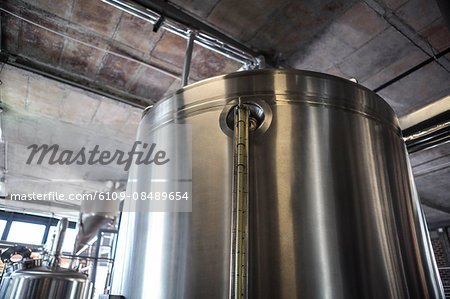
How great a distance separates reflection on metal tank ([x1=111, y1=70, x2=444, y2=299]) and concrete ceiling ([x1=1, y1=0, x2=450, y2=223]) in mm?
1589

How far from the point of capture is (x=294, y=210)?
3.95 ft

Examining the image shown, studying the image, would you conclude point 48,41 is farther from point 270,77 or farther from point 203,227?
point 203,227

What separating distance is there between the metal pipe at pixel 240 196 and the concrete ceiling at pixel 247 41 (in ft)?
6.00

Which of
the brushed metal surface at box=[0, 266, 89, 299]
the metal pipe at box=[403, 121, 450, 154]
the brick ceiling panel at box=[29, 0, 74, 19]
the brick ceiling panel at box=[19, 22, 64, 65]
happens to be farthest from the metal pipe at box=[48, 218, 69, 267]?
the metal pipe at box=[403, 121, 450, 154]

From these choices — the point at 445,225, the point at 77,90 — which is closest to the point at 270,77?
the point at 77,90

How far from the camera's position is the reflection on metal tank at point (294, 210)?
3.72 ft

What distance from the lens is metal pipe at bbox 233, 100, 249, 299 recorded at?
3.55 feet

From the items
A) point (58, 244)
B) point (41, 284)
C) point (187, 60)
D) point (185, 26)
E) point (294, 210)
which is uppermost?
point (185, 26)

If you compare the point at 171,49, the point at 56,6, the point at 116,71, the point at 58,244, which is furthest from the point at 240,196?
the point at 58,244

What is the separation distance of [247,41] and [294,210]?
2.31 metres

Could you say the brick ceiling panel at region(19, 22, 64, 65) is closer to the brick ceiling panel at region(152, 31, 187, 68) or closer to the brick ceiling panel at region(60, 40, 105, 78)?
the brick ceiling panel at region(60, 40, 105, 78)

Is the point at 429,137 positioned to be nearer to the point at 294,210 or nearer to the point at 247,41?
the point at 294,210

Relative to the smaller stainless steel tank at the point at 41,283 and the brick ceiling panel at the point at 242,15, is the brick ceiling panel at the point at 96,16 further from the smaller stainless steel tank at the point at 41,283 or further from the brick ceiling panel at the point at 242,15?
the smaller stainless steel tank at the point at 41,283

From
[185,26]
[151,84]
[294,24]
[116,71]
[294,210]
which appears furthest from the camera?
[151,84]
